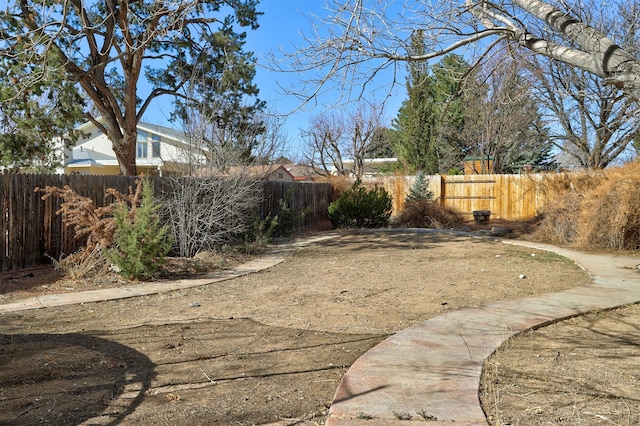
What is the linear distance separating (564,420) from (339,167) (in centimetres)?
3202

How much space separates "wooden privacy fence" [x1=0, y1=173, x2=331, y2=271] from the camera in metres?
9.66

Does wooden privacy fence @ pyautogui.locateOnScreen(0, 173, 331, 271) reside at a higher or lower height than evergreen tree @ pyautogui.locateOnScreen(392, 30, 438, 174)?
lower

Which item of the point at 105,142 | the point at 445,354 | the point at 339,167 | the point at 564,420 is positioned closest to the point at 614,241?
the point at 445,354

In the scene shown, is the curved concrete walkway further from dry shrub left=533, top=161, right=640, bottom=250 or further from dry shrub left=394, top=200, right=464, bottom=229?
dry shrub left=394, top=200, right=464, bottom=229

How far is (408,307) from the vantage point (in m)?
7.16

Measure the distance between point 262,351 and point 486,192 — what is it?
65.7 ft

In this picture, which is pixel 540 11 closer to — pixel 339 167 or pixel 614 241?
pixel 614 241

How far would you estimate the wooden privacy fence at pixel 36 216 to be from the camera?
9664 mm

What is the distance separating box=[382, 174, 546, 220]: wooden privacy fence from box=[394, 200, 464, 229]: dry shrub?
2653 millimetres

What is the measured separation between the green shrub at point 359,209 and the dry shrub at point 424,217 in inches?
41.3

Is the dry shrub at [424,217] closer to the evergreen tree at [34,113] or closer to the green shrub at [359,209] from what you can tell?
the green shrub at [359,209]

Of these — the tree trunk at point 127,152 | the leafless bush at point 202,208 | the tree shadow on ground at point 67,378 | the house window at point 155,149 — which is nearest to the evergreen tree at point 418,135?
the house window at point 155,149

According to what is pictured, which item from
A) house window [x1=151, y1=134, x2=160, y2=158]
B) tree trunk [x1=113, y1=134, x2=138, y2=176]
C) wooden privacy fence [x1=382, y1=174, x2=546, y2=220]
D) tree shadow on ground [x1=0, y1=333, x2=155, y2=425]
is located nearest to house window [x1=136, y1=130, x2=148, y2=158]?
house window [x1=151, y1=134, x2=160, y2=158]

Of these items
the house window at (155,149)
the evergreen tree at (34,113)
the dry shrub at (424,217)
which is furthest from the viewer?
the dry shrub at (424,217)
